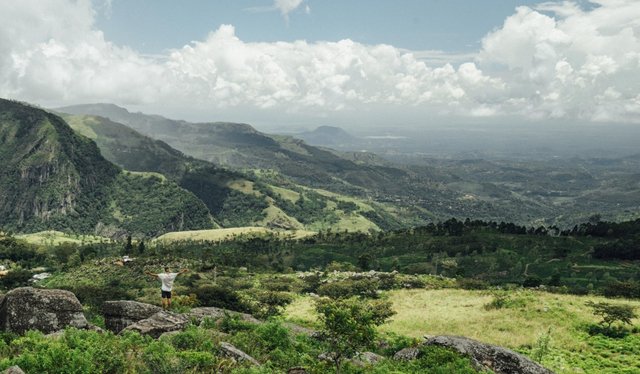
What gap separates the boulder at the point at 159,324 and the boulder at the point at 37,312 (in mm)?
3405

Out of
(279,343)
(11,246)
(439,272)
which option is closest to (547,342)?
(279,343)

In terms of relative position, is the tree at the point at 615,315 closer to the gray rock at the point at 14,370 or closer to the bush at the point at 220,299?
the bush at the point at 220,299

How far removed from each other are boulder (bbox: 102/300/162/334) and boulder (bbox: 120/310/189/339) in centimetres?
160

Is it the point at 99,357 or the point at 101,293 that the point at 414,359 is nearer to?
the point at 99,357

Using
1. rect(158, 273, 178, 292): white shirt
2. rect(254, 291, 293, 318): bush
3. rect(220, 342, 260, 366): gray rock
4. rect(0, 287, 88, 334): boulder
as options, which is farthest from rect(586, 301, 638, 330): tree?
rect(0, 287, 88, 334): boulder

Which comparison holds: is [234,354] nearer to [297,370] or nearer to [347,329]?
[297,370]

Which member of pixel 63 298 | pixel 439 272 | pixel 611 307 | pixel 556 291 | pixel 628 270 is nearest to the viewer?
pixel 63 298

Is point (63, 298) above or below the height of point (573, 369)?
above

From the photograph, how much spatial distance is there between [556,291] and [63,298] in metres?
73.7

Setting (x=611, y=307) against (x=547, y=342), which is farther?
(x=611, y=307)

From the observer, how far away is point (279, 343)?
29.7 meters

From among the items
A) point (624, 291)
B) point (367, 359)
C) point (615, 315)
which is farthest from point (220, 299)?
point (624, 291)

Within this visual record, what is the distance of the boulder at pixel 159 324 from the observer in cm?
2922

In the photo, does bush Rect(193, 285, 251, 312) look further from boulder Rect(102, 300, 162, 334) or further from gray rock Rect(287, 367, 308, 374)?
gray rock Rect(287, 367, 308, 374)
